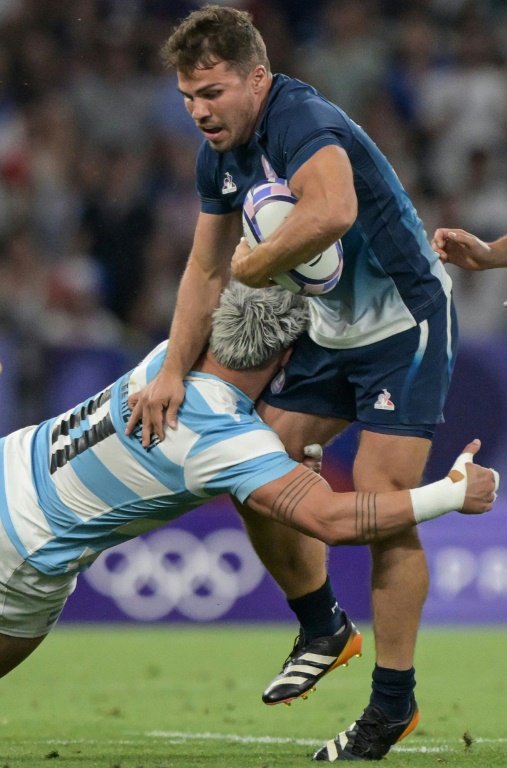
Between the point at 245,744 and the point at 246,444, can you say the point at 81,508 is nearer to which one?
the point at 246,444

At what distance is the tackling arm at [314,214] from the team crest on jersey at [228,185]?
0.56m

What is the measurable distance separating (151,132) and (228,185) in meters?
7.01

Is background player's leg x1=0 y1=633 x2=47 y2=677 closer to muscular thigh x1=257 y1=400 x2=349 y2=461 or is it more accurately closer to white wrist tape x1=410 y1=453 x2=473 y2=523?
muscular thigh x1=257 y1=400 x2=349 y2=461

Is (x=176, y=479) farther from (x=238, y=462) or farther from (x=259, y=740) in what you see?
(x=259, y=740)

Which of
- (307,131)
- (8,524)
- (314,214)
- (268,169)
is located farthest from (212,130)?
(8,524)

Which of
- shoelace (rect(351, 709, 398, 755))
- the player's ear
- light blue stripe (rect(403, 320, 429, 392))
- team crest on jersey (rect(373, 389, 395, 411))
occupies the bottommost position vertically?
shoelace (rect(351, 709, 398, 755))

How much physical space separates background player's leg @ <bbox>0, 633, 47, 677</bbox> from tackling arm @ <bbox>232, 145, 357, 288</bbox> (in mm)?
1816

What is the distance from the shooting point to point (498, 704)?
649cm

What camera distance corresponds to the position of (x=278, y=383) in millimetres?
5289

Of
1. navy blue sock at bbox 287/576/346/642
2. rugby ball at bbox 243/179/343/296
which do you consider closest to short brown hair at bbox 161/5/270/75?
rugby ball at bbox 243/179/343/296

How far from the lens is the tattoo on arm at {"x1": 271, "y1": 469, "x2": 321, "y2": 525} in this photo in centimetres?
474

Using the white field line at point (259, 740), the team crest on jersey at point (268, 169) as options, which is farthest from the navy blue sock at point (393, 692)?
the team crest on jersey at point (268, 169)

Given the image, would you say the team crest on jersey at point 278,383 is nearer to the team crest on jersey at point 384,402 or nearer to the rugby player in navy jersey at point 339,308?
the rugby player in navy jersey at point 339,308

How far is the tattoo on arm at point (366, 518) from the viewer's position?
470cm
